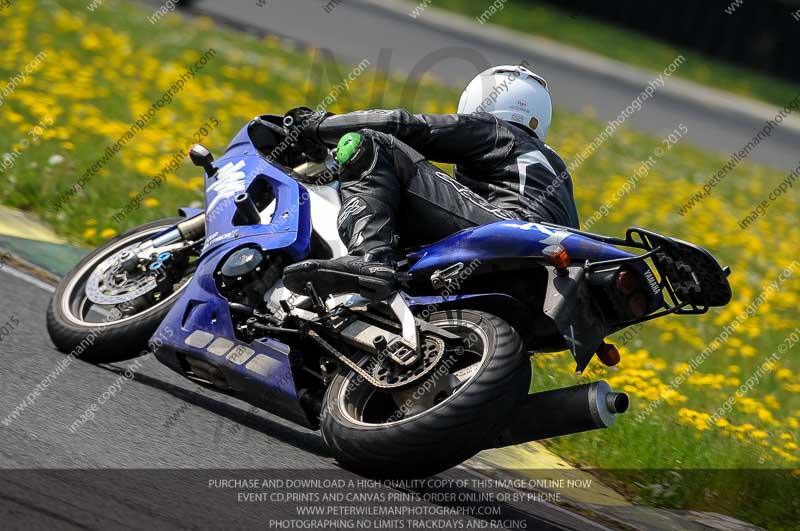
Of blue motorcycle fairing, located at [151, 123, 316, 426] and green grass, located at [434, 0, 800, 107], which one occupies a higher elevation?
blue motorcycle fairing, located at [151, 123, 316, 426]

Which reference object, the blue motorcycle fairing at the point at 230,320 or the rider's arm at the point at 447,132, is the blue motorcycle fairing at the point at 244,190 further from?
the rider's arm at the point at 447,132

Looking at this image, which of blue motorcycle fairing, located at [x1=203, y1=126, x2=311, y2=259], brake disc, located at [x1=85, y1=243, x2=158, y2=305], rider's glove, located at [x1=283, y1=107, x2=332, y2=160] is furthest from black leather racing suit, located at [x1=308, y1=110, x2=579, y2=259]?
brake disc, located at [x1=85, y1=243, x2=158, y2=305]

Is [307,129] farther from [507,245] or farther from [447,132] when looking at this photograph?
[507,245]

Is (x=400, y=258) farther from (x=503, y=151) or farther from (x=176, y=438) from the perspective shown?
(x=176, y=438)

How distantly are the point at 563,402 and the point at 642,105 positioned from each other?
16010mm

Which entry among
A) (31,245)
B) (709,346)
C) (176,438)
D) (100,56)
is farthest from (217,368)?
(100,56)

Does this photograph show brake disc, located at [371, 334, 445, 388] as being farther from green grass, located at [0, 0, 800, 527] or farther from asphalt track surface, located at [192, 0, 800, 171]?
asphalt track surface, located at [192, 0, 800, 171]

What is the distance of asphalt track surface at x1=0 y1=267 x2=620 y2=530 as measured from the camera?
12.7 feet

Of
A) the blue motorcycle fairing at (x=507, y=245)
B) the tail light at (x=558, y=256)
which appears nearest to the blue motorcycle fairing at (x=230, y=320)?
the blue motorcycle fairing at (x=507, y=245)

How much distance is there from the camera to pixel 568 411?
4531mm

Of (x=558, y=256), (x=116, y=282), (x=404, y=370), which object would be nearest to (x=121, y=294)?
(x=116, y=282)

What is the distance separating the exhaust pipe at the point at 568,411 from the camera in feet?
14.8

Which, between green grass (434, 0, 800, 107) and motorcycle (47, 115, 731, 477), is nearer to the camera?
motorcycle (47, 115, 731, 477)

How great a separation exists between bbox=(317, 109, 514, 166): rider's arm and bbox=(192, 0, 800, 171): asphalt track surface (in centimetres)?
1208
